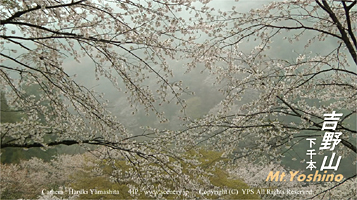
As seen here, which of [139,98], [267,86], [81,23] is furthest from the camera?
[267,86]

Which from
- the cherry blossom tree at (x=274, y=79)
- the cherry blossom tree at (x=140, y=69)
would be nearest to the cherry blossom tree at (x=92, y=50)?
the cherry blossom tree at (x=140, y=69)

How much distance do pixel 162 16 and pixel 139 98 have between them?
1.05 metres

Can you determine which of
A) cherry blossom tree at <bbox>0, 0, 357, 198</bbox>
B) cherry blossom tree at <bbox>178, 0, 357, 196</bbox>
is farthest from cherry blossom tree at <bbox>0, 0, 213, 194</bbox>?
cherry blossom tree at <bbox>178, 0, 357, 196</bbox>

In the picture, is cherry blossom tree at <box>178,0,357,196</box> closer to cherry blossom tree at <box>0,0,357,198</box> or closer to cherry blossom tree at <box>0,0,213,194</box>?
cherry blossom tree at <box>0,0,357,198</box>

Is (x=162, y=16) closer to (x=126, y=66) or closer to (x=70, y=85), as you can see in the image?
(x=126, y=66)

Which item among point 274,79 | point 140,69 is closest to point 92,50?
point 140,69

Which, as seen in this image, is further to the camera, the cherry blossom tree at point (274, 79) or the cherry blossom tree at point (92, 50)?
the cherry blossom tree at point (274, 79)

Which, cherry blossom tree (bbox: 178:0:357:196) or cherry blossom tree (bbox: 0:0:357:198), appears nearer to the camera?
cherry blossom tree (bbox: 0:0:357:198)

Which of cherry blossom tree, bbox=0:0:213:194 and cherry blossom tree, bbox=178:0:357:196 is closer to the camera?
cherry blossom tree, bbox=0:0:213:194

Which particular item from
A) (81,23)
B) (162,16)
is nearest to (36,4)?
(81,23)

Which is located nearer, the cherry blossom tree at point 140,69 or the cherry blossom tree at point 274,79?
the cherry blossom tree at point 140,69

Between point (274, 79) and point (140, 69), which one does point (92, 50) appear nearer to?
point (140, 69)

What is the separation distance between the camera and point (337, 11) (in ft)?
12.7

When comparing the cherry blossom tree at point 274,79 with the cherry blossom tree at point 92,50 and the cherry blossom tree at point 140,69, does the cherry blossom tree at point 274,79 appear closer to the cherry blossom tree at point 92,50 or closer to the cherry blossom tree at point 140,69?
the cherry blossom tree at point 140,69
